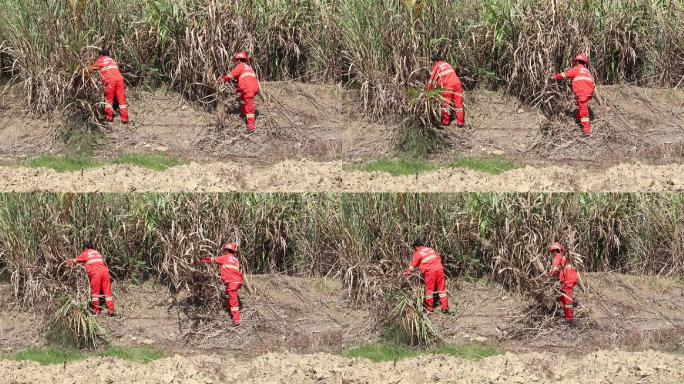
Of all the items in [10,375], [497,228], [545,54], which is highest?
[545,54]

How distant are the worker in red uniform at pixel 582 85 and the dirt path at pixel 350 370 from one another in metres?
2.99

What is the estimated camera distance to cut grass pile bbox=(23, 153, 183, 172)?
13.8 m

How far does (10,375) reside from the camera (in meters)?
13.1

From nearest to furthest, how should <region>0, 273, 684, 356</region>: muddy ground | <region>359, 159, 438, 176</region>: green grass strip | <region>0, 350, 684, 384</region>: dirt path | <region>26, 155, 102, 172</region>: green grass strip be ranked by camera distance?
<region>0, 350, 684, 384</region>: dirt path, <region>0, 273, 684, 356</region>: muddy ground, <region>359, 159, 438, 176</region>: green grass strip, <region>26, 155, 102, 172</region>: green grass strip

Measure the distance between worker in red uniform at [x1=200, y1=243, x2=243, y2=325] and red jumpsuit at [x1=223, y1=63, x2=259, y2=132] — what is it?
60.6 inches

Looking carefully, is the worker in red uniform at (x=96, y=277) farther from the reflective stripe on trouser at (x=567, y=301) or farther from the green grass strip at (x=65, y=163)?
the reflective stripe on trouser at (x=567, y=301)

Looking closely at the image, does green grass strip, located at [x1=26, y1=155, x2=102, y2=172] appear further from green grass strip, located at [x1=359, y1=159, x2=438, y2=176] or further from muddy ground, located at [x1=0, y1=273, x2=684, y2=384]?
green grass strip, located at [x1=359, y1=159, x2=438, y2=176]

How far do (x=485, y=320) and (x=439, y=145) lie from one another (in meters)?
2.20

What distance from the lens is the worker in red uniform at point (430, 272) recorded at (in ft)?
43.7

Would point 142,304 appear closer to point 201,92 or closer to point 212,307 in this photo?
point 212,307

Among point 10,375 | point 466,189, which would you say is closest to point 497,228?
point 466,189

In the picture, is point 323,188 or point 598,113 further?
point 598,113

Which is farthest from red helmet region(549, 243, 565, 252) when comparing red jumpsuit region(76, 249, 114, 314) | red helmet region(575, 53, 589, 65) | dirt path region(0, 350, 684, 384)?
red jumpsuit region(76, 249, 114, 314)

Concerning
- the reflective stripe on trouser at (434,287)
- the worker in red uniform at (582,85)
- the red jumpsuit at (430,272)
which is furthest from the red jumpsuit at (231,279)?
the worker in red uniform at (582,85)
